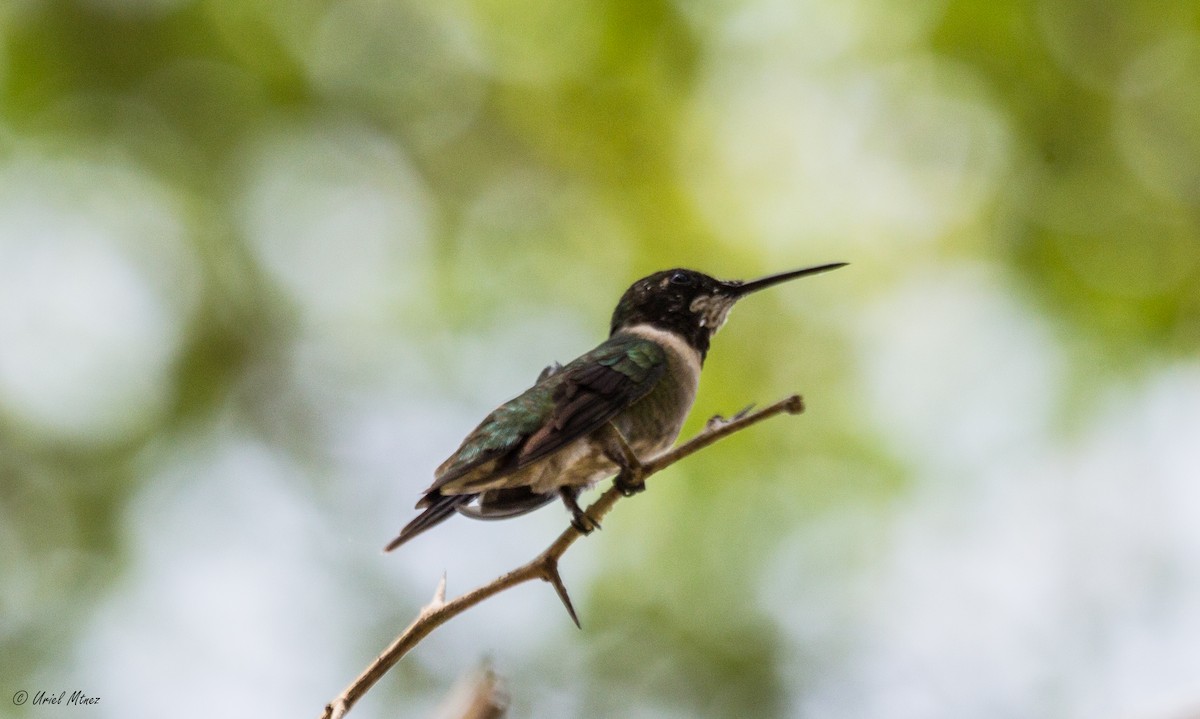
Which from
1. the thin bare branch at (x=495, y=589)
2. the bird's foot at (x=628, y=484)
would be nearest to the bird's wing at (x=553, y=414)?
the bird's foot at (x=628, y=484)

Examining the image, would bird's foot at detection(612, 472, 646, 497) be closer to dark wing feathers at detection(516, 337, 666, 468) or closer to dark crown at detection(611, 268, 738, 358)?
dark wing feathers at detection(516, 337, 666, 468)

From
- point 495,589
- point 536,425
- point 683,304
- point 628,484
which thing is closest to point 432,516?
point 536,425

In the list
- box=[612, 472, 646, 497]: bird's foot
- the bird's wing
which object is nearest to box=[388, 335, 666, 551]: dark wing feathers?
the bird's wing

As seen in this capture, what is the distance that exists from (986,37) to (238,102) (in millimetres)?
6561

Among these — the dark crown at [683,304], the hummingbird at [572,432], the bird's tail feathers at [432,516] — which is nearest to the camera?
the bird's tail feathers at [432,516]

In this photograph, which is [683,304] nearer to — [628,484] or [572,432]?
[572,432]

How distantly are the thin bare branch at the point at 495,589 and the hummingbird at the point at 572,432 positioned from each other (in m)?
0.60

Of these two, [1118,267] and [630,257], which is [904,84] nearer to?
[1118,267]

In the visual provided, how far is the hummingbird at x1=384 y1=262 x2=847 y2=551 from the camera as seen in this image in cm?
367

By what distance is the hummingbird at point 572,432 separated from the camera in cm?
367

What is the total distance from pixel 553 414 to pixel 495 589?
1.43 meters

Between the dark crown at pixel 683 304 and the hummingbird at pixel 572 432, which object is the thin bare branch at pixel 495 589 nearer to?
the hummingbird at pixel 572 432

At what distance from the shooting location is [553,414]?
151 inches

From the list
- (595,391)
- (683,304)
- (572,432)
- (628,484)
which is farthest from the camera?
(683,304)
